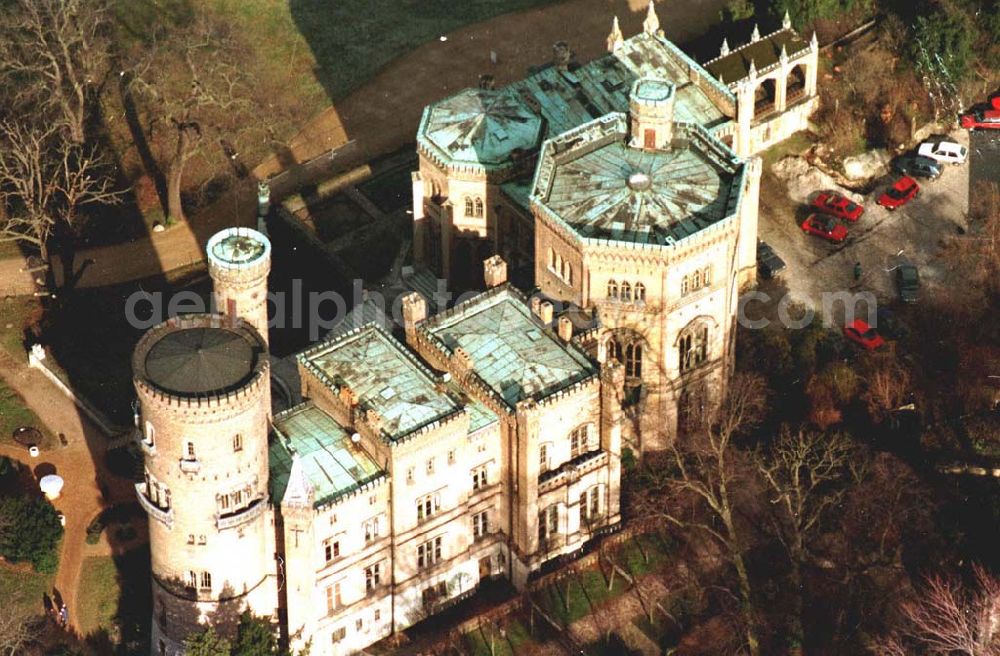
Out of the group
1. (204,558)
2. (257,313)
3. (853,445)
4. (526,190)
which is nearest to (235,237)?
(257,313)

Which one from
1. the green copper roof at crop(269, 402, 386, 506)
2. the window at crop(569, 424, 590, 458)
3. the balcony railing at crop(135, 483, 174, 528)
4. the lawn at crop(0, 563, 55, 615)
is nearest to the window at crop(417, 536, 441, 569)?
the green copper roof at crop(269, 402, 386, 506)

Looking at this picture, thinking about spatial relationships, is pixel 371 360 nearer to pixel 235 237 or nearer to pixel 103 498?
pixel 235 237

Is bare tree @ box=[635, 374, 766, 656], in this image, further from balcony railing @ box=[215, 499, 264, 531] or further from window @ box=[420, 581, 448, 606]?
balcony railing @ box=[215, 499, 264, 531]

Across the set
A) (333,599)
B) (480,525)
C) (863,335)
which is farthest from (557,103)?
(333,599)

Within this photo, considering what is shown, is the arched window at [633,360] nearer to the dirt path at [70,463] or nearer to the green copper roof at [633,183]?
the green copper roof at [633,183]

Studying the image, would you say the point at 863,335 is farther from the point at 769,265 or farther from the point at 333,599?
the point at 333,599

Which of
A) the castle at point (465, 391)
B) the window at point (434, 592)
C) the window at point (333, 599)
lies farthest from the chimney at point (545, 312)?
the window at point (333, 599)
